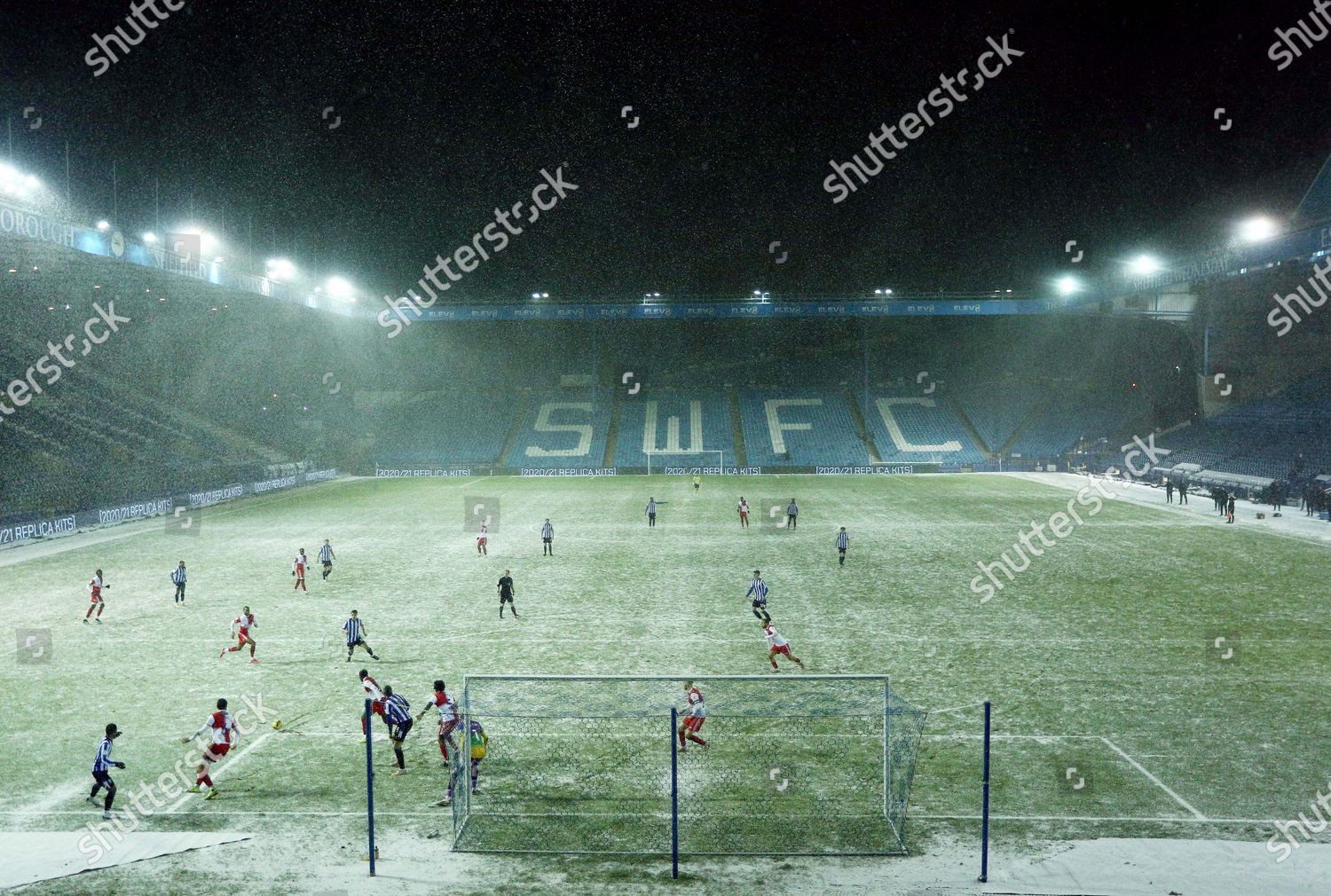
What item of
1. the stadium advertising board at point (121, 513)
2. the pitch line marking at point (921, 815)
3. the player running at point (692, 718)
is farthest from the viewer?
the stadium advertising board at point (121, 513)

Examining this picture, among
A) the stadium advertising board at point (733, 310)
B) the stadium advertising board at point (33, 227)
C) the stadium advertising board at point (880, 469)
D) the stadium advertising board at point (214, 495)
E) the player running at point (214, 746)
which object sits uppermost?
the stadium advertising board at point (733, 310)

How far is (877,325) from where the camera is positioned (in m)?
74.9

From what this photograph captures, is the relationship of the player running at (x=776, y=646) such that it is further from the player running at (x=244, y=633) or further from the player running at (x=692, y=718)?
the player running at (x=244, y=633)

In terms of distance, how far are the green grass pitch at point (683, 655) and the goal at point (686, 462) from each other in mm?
28434

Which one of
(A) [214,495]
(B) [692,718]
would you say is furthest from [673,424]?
(B) [692,718]

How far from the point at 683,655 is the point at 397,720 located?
6.57m

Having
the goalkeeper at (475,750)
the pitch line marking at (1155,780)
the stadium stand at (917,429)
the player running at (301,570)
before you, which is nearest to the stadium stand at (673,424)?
the stadium stand at (917,429)

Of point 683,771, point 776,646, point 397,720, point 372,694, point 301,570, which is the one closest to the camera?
point 683,771

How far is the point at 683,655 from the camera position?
16.8 metres

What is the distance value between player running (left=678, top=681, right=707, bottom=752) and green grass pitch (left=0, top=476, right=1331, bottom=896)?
1.09 meters

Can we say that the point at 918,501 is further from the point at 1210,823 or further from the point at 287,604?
the point at 1210,823

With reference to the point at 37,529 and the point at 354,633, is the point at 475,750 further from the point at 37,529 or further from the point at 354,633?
the point at 37,529

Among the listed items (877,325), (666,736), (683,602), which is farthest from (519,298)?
(666,736)

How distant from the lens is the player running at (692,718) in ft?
37.3
